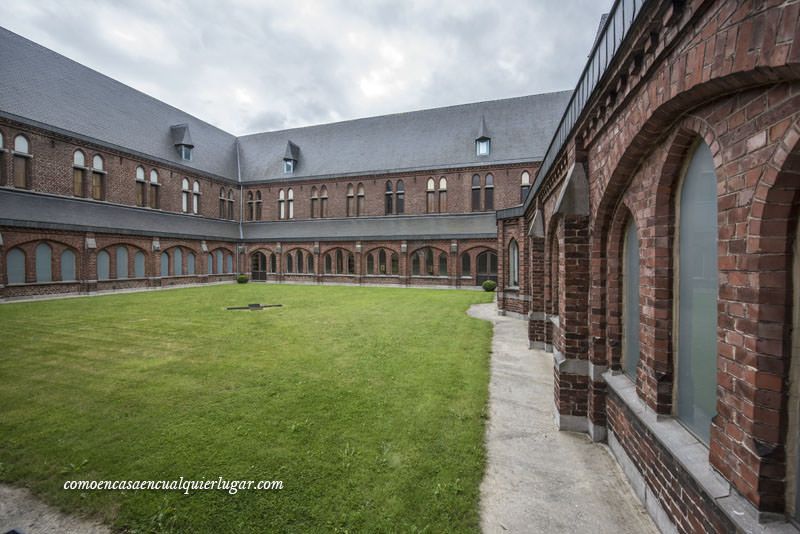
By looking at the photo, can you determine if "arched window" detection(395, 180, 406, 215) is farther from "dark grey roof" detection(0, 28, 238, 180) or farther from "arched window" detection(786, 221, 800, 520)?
"arched window" detection(786, 221, 800, 520)

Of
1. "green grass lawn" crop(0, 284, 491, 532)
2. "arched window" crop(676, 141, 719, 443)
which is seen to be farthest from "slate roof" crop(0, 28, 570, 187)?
"arched window" crop(676, 141, 719, 443)

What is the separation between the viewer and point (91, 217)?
23.6 metres

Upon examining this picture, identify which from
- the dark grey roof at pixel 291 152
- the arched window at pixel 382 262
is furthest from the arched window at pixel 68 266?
the dark grey roof at pixel 291 152

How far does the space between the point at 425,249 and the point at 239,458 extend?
24158 millimetres

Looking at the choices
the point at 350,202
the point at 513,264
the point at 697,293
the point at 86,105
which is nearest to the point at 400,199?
the point at 350,202

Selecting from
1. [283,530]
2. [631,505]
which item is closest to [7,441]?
[283,530]

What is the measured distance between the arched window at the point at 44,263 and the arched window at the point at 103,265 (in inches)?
90.9

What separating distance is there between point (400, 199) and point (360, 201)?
3743 mm

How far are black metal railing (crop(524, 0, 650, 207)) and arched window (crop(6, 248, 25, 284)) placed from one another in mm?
25732

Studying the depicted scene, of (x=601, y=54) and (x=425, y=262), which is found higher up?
(x=601, y=54)

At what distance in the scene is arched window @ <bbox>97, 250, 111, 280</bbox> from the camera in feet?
74.0

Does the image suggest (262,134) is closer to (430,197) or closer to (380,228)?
(380,228)

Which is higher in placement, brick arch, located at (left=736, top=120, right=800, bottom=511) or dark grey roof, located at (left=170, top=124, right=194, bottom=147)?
dark grey roof, located at (left=170, top=124, right=194, bottom=147)

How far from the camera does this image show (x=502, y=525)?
3.28 meters
